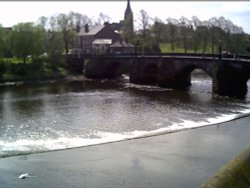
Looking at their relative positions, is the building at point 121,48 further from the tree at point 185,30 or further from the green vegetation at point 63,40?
the tree at point 185,30

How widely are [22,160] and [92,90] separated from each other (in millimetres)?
35771

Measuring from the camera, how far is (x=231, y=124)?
31.4 m

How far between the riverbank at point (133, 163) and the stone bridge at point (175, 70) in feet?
74.5

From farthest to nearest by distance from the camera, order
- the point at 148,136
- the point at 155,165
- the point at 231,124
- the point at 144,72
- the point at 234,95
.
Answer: the point at 144,72, the point at 234,95, the point at 231,124, the point at 148,136, the point at 155,165

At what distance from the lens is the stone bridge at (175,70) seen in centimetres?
4912

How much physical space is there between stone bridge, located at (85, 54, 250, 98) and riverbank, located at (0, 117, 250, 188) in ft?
Result: 74.5

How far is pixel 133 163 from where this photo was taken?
2133cm

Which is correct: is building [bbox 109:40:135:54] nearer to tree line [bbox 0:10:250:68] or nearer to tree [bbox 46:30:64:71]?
tree line [bbox 0:10:250:68]

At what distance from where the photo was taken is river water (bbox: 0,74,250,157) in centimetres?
2708

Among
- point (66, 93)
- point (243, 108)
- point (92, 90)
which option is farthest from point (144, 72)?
point (243, 108)

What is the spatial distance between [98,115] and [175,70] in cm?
2684

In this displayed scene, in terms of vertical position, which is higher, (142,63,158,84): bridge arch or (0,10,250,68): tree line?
(0,10,250,68): tree line

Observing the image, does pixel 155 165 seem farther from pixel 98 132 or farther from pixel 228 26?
pixel 228 26

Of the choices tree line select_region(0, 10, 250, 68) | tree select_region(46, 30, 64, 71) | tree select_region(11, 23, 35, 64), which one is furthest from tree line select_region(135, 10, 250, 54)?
tree select_region(11, 23, 35, 64)
